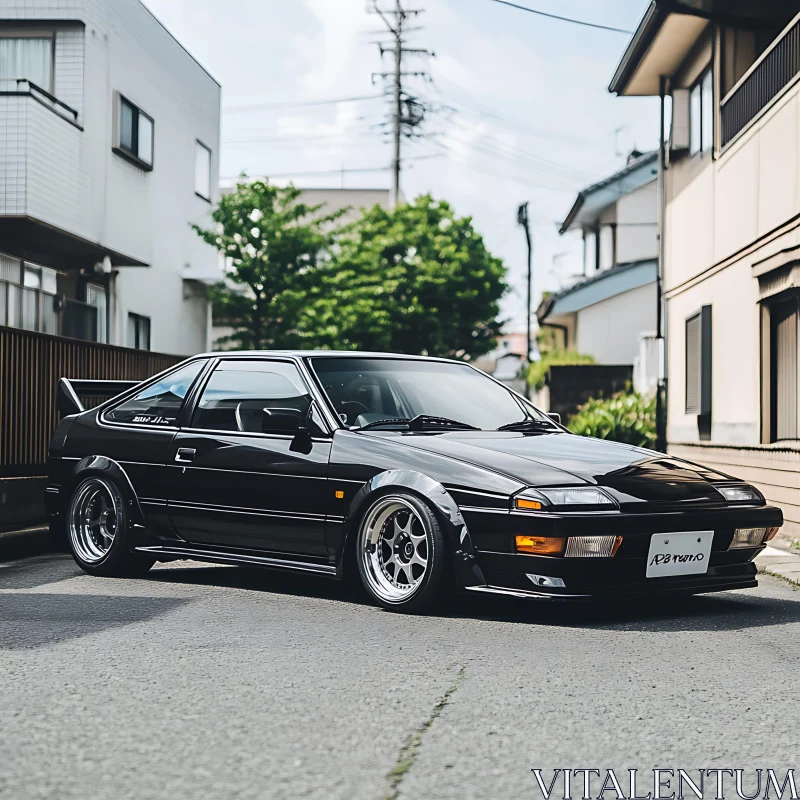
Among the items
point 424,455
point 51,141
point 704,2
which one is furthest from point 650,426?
point 424,455

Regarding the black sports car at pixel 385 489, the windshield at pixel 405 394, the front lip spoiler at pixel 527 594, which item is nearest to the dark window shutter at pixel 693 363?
the black sports car at pixel 385 489

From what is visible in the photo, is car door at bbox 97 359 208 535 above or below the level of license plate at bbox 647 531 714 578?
above

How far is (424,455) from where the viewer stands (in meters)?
6.52

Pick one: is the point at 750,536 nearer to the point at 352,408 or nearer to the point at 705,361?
the point at 352,408

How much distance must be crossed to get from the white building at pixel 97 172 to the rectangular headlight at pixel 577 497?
39.4 feet

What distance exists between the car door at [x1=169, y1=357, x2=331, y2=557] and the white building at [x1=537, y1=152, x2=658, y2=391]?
2816 centimetres

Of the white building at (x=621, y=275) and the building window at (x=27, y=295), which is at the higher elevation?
the white building at (x=621, y=275)

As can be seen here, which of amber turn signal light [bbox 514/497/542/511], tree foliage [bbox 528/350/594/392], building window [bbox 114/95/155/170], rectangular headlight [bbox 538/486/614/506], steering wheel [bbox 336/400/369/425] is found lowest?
amber turn signal light [bbox 514/497/542/511]

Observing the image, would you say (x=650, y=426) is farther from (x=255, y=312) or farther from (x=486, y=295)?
(x=486, y=295)

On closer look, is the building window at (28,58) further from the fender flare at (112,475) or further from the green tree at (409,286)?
the green tree at (409,286)

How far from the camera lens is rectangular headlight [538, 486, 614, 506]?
6039mm

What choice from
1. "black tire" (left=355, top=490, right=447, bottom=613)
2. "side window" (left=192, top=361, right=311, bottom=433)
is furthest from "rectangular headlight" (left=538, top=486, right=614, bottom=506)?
"side window" (left=192, top=361, right=311, bottom=433)

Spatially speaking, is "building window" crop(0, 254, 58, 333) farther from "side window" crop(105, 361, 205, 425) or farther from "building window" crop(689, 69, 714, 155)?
"building window" crop(689, 69, 714, 155)

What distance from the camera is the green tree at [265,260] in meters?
27.3
